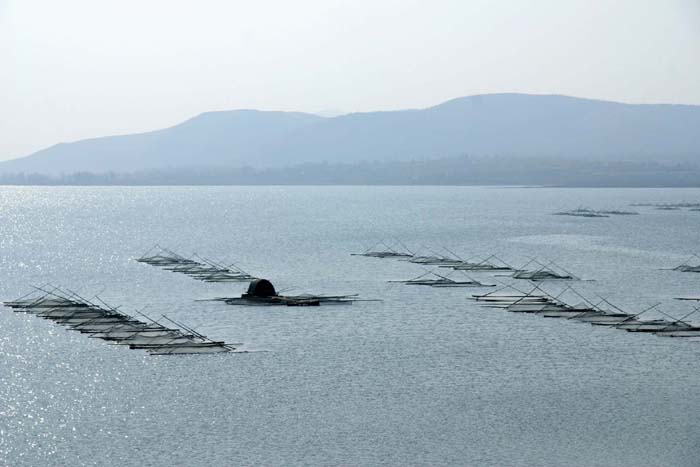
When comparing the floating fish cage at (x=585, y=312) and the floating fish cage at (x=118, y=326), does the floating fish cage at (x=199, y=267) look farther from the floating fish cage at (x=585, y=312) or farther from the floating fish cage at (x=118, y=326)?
the floating fish cage at (x=585, y=312)

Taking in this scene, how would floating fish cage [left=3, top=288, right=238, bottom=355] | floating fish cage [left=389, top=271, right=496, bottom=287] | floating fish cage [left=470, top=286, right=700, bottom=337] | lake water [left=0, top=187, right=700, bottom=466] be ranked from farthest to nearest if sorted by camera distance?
1. floating fish cage [left=389, top=271, right=496, bottom=287]
2. floating fish cage [left=470, top=286, right=700, bottom=337]
3. floating fish cage [left=3, top=288, right=238, bottom=355]
4. lake water [left=0, top=187, right=700, bottom=466]

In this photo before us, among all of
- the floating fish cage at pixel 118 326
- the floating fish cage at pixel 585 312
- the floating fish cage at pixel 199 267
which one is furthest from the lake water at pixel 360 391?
the floating fish cage at pixel 199 267

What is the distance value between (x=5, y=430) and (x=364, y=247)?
432 feet

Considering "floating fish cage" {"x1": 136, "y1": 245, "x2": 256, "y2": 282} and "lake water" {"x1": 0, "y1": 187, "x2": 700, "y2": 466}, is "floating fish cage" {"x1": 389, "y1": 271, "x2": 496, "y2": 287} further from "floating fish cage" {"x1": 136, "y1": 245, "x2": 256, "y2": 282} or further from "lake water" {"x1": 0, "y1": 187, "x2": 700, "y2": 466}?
"floating fish cage" {"x1": 136, "y1": 245, "x2": 256, "y2": 282}

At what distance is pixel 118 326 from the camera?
3187 inches

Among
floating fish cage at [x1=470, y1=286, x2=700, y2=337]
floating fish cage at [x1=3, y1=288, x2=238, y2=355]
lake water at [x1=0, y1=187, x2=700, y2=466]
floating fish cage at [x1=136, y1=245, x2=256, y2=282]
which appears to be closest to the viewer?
lake water at [x1=0, y1=187, x2=700, y2=466]

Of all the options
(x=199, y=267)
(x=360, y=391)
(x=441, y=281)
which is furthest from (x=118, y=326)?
(x=199, y=267)

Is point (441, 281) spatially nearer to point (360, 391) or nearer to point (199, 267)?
point (199, 267)

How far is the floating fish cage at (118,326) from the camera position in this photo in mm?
72500

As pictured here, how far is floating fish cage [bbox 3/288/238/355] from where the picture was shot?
72500 millimetres

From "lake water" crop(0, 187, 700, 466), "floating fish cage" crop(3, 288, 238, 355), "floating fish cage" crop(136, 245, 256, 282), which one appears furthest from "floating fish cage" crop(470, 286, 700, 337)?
"floating fish cage" crop(136, 245, 256, 282)

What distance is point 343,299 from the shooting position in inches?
3986

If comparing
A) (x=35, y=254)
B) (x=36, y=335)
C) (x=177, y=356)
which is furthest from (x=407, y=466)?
(x=35, y=254)

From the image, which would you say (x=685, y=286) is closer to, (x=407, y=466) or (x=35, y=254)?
(x=407, y=466)
